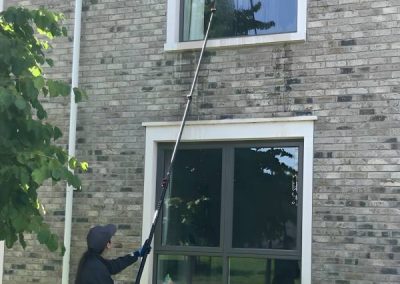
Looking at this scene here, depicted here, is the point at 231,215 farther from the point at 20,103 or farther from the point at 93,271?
the point at 20,103

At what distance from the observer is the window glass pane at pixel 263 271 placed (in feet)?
23.0

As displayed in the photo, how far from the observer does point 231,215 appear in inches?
289

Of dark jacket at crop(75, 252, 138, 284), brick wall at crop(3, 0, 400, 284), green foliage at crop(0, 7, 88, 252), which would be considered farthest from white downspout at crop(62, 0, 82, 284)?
green foliage at crop(0, 7, 88, 252)

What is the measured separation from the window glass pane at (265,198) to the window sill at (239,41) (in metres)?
1.09

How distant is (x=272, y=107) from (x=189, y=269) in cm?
190

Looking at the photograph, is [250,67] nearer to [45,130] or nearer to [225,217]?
[225,217]

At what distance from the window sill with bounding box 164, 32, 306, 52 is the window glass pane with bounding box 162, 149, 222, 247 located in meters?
1.11

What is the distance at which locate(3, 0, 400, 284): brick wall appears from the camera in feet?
21.9

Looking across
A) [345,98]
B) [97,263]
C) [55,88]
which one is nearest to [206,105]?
[345,98]

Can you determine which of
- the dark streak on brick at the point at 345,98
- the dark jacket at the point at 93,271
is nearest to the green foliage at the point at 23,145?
the dark jacket at the point at 93,271

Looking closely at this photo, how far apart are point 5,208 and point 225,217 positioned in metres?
2.98

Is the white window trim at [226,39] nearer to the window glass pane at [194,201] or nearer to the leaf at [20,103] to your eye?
the window glass pane at [194,201]

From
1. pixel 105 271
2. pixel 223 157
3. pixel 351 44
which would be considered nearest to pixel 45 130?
pixel 105 271

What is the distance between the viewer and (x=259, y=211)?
7223 mm
